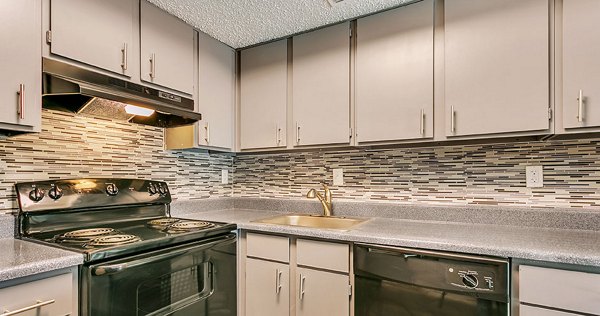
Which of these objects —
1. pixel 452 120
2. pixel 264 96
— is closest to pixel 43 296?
pixel 264 96

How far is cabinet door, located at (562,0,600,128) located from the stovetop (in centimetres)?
173

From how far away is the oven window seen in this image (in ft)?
4.56

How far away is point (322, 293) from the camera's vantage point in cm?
170

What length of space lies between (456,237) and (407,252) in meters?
0.24

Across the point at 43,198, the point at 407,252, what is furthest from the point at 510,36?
the point at 43,198

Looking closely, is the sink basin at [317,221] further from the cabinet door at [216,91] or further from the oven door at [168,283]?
the cabinet door at [216,91]

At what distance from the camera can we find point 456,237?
1495mm

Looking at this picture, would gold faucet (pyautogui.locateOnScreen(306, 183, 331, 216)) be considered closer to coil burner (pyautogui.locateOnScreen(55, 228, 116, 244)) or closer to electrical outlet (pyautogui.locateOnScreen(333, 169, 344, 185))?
electrical outlet (pyautogui.locateOnScreen(333, 169, 344, 185))

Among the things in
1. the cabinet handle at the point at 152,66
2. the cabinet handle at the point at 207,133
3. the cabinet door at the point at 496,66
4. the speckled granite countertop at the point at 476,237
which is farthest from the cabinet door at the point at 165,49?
the cabinet door at the point at 496,66

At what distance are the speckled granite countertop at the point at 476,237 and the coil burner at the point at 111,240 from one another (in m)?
0.64

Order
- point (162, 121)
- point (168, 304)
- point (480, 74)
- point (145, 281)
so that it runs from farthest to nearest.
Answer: point (162, 121) < point (480, 74) < point (168, 304) < point (145, 281)

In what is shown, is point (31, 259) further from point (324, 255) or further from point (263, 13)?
point (263, 13)

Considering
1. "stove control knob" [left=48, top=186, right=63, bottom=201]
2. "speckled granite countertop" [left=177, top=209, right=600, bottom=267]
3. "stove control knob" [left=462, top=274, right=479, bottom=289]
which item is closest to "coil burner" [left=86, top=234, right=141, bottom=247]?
"stove control knob" [left=48, top=186, right=63, bottom=201]

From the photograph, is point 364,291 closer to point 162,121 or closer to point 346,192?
point 346,192
